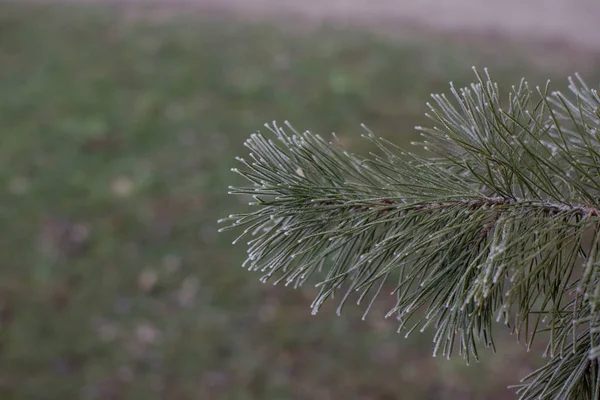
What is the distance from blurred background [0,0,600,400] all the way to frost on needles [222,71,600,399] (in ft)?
6.67

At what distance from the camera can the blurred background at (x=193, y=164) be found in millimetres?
2732

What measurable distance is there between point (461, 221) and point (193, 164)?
10.3ft

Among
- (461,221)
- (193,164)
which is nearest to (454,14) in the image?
(193,164)

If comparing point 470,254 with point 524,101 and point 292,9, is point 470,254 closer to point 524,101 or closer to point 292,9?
point 524,101

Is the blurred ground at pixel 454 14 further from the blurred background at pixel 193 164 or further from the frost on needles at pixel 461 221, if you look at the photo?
the frost on needles at pixel 461 221

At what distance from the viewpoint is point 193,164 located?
12.2 feet

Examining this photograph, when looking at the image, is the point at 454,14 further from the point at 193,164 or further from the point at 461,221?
the point at 461,221

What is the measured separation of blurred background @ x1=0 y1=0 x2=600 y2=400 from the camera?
8.96ft

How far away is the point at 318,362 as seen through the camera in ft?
9.11

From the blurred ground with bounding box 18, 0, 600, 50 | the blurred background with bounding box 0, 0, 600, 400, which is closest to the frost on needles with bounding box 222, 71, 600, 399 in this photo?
the blurred background with bounding box 0, 0, 600, 400

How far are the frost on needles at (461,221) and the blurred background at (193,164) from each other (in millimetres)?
2034

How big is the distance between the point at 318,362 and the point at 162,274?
41.9 inches

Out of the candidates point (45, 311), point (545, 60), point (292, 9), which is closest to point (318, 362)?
point (45, 311)

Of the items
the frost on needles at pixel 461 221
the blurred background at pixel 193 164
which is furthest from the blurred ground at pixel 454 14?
the frost on needles at pixel 461 221
